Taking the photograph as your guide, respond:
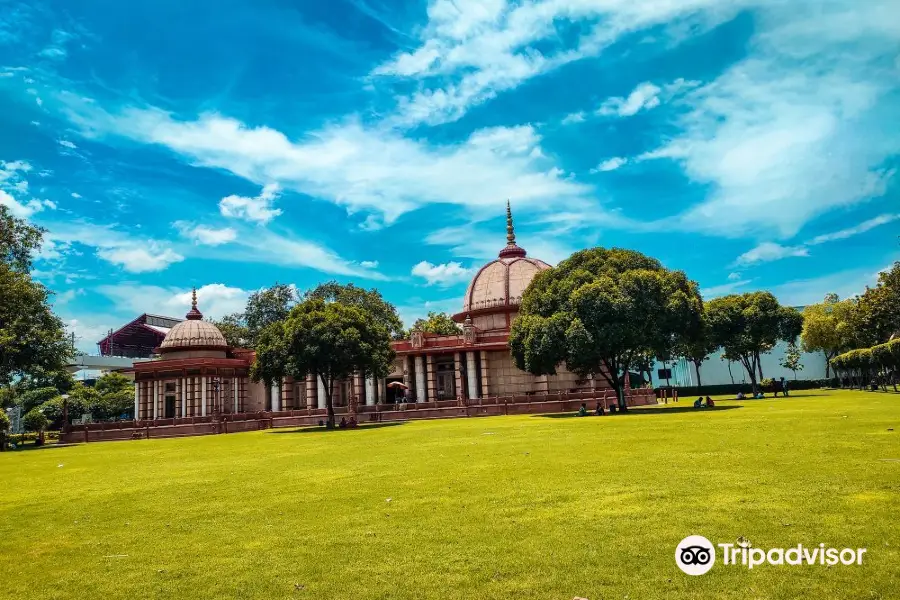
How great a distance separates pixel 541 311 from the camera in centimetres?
4197

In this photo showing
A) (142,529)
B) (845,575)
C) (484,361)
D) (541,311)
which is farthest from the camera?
(484,361)

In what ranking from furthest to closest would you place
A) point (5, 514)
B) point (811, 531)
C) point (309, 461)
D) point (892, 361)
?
point (892, 361), point (309, 461), point (5, 514), point (811, 531)

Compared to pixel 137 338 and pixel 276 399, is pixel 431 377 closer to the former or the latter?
pixel 276 399

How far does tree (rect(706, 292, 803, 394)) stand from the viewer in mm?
55781

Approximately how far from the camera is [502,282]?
65062 mm

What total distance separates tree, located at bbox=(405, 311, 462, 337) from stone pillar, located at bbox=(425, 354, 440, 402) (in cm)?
2054

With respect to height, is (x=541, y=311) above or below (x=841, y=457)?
above

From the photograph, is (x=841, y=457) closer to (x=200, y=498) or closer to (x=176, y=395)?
(x=200, y=498)

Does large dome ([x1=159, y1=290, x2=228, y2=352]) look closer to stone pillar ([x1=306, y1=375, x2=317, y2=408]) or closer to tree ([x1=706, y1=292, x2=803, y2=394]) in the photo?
stone pillar ([x1=306, y1=375, x2=317, y2=408])

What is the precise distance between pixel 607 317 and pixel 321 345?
56.8 feet

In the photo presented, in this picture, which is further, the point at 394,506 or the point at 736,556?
the point at 394,506

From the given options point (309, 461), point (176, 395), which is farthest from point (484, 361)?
point (309, 461)

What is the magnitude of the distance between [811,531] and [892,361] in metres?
49.4

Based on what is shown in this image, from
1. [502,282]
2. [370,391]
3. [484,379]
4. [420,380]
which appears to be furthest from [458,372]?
[502,282]
